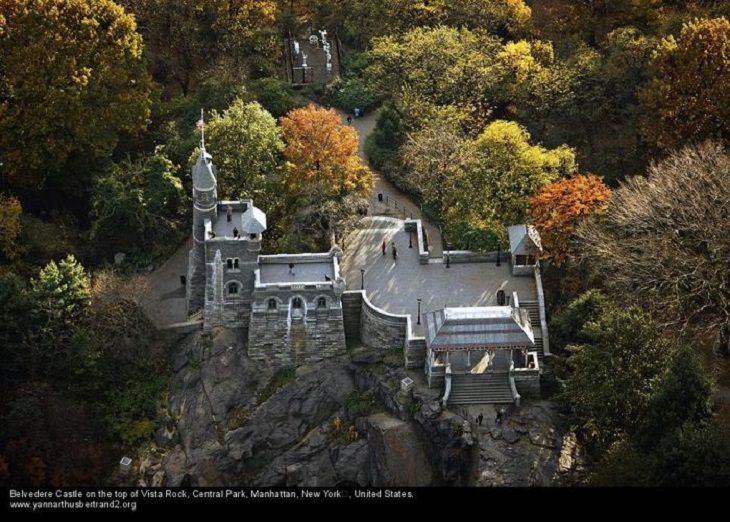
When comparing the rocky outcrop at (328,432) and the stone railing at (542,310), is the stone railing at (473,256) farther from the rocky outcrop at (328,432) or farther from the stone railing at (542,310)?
the rocky outcrop at (328,432)

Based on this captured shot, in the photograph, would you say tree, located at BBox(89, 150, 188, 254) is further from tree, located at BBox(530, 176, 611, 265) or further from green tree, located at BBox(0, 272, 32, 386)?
tree, located at BBox(530, 176, 611, 265)

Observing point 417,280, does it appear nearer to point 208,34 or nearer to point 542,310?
point 542,310

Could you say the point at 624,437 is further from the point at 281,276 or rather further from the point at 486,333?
the point at 281,276

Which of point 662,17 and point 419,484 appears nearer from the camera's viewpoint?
point 419,484

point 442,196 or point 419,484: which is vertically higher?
point 442,196

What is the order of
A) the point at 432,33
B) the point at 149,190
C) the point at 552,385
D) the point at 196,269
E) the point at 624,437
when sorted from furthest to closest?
the point at 432,33
the point at 149,190
the point at 196,269
the point at 552,385
the point at 624,437

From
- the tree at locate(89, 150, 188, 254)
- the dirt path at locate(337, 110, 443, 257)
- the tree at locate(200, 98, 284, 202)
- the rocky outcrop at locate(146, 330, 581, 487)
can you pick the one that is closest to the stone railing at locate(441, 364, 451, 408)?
the rocky outcrop at locate(146, 330, 581, 487)

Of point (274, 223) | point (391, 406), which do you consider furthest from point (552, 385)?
point (274, 223)

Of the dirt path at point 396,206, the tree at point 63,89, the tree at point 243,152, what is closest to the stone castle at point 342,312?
the dirt path at point 396,206
